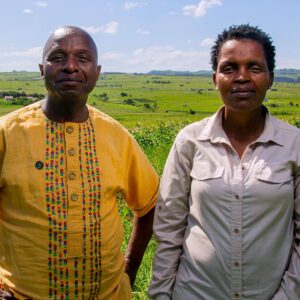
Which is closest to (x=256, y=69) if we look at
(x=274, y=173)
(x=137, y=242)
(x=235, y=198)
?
(x=274, y=173)

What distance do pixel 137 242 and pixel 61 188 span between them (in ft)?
2.27

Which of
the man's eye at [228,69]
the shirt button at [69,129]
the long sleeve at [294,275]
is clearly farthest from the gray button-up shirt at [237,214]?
the shirt button at [69,129]

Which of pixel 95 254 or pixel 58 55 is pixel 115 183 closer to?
pixel 95 254

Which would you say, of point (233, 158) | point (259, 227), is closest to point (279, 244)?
point (259, 227)

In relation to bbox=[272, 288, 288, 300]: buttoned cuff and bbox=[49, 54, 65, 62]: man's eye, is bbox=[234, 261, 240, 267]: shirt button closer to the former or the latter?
bbox=[272, 288, 288, 300]: buttoned cuff

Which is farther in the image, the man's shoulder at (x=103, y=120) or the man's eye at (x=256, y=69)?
the man's shoulder at (x=103, y=120)

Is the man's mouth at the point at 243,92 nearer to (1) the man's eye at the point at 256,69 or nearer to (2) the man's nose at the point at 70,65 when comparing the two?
(1) the man's eye at the point at 256,69

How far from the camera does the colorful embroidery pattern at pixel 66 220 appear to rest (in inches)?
80.4

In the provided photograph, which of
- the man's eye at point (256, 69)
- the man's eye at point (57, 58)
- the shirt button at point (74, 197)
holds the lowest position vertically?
the shirt button at point (74, 197)

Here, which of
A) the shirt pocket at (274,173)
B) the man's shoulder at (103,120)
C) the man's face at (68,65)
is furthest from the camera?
the man's shoulder at (103,120)

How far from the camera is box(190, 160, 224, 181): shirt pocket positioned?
2051 millimetres

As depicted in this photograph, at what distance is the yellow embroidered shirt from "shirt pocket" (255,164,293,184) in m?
0.68

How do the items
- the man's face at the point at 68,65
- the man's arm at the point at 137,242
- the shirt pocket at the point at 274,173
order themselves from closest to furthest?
1. the shirt pocket at the point at 274,173
2. the man's face at the point at 68,65
3. the man's arm at the point at 137,242

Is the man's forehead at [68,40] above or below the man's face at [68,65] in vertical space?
above
